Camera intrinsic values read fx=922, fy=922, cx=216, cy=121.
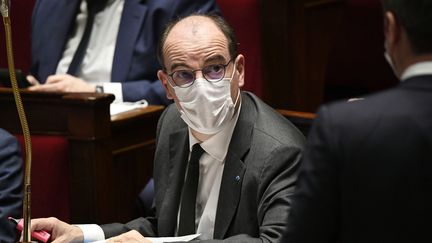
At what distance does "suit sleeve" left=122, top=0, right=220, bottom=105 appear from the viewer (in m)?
1.77

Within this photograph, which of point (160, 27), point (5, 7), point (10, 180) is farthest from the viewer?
point (160, 27)

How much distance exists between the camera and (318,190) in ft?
2.37

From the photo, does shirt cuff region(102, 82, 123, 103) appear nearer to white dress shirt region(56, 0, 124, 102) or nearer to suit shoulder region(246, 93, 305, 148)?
white dress shirt region(56, 0, 124, 102)

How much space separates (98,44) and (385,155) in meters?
1.27

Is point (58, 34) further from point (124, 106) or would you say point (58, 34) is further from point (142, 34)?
point (124, 106)

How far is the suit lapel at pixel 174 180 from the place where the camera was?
50.1 inches

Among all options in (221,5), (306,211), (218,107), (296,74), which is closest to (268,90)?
(296,74)

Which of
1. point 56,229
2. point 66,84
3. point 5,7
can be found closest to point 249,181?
point 56,229

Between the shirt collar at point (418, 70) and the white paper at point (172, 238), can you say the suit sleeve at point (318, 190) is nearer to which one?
the shirt collar at point (418, 70)

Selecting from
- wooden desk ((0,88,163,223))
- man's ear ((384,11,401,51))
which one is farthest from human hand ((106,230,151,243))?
man's ear ((384,11,401,51))

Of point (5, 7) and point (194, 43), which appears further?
point (194, 43)

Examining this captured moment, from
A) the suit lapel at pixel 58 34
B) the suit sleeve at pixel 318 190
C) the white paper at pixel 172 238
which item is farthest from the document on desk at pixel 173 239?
the suit lapel at pixel 58 34

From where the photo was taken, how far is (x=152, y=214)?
1403mm

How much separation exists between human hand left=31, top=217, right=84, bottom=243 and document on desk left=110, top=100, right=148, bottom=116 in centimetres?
45
